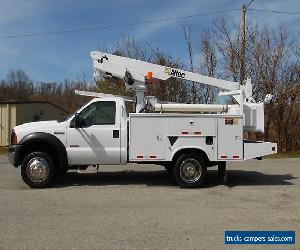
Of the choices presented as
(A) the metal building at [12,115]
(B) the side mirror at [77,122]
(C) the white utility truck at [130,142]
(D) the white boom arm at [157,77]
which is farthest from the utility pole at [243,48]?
(A) the metal building at [12,115]

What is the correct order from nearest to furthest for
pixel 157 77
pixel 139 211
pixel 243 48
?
pixel 139 211
pixel 157 77
pixel 243 48

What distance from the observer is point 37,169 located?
10.5 metres

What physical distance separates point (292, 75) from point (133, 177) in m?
15.7

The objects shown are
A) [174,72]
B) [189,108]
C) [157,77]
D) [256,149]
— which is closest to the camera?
[256,149]

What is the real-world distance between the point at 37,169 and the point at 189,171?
349cm

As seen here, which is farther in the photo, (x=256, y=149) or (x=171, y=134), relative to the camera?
(x=256, y=149)

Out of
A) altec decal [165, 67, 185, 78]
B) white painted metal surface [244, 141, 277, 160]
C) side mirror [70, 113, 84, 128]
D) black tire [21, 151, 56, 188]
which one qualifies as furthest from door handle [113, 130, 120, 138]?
white painted metal surface [244, 141, 277, 160]

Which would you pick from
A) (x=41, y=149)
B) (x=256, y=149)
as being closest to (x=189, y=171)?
(x=256, y=149)

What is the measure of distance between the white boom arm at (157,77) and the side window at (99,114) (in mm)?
875

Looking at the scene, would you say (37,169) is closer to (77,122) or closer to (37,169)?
(37,169)

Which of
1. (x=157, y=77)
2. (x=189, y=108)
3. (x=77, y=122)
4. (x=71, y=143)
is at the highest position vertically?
(x=157, y=77)

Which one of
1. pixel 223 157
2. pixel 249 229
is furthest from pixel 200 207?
pixel 223 157

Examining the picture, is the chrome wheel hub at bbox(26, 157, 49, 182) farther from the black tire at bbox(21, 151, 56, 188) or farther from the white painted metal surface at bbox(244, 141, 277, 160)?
the white painted metal surface at bbox(244, 141, 277, 160)

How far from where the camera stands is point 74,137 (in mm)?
10578
